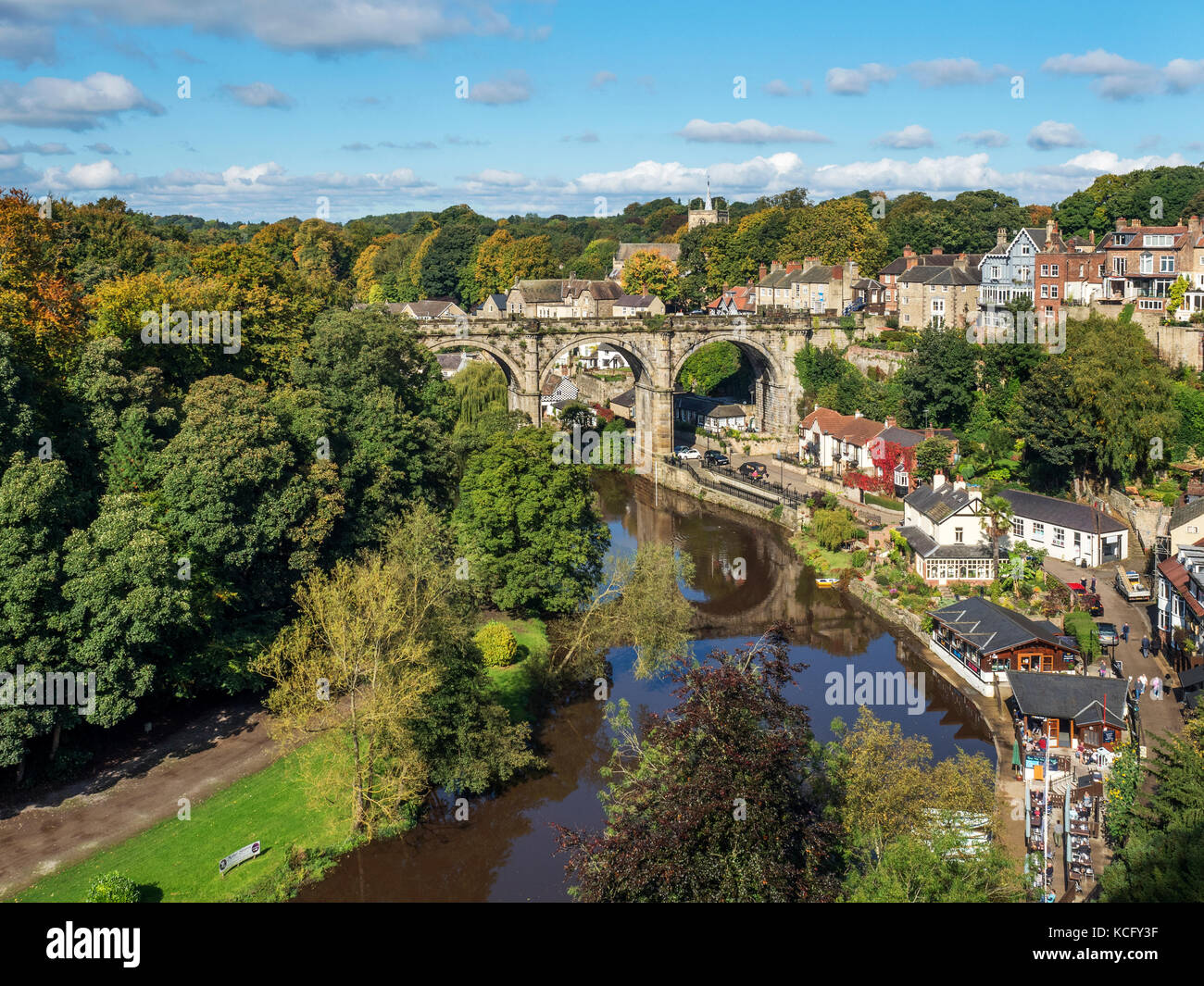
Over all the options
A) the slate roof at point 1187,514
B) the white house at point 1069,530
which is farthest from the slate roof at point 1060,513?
the slate roof at point 1187,514

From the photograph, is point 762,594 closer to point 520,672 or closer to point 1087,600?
point 1087,600

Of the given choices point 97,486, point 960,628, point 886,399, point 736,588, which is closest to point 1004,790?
point 960,628

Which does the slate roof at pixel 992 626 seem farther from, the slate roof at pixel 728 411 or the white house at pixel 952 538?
the slate roof at pixel 728 411

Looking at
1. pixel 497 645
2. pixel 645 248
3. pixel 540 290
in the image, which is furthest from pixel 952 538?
pixel 645 248

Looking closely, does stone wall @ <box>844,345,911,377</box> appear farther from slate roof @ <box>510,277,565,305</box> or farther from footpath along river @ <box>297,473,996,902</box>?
slate roof @ <box>510,277,565,305</box>

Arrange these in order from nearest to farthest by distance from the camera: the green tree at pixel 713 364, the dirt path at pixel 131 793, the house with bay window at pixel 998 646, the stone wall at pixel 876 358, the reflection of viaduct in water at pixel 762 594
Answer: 1. the dirt path at pixel 131 793
2. the house with bay window at pixel 998 646
3. the reflection of viaduct in water at pixel 762 594
4. the stone wall at pixel 876 358
5. the green tree at pixel 713 364
